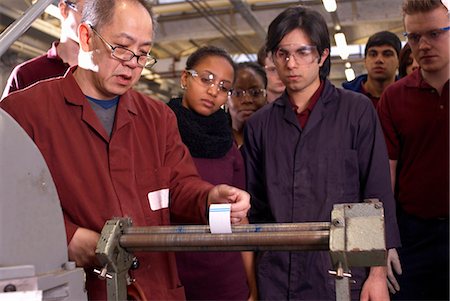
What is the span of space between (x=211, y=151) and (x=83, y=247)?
0.70 metres

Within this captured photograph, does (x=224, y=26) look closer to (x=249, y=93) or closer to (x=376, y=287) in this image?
(x=249, y=93)

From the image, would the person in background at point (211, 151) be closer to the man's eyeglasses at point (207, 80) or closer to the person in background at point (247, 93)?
the man's eyeglasses at point (207, 80)

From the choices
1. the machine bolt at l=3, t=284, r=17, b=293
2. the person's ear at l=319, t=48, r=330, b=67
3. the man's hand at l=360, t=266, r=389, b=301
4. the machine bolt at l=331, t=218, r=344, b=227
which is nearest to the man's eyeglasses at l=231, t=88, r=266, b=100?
the person's ear at l=319, t=48, r=330, b=67

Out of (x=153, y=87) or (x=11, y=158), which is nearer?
(x=11, y=158)

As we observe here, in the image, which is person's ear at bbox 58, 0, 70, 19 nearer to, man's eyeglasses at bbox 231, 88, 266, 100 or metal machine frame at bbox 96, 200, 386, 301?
man's eyeglasses at bbox 231, 88, 266, 100

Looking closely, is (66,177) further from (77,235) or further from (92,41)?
(92,41)

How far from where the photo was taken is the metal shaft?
894mm

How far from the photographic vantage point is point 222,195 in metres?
1.14

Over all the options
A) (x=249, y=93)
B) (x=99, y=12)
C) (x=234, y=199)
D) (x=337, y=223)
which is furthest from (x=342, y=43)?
(x=337, y=223)

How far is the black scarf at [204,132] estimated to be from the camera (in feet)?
5.47

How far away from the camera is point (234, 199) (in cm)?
110

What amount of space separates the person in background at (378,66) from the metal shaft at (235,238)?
4.84ft

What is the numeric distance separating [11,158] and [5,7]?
112 centimetres

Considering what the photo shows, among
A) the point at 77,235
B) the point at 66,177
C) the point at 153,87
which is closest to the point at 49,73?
the point at 66,177
